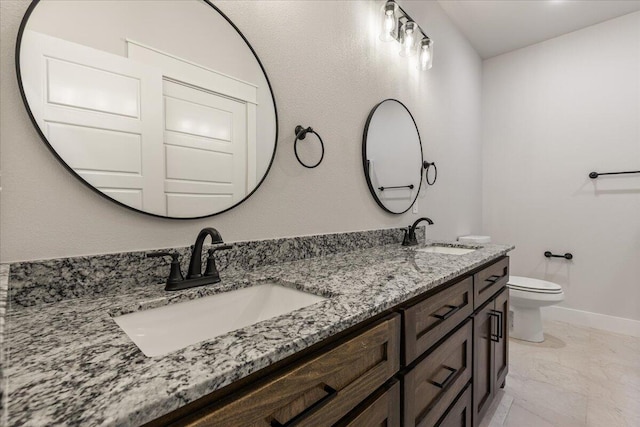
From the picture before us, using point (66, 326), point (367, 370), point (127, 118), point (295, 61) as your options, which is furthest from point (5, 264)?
point (295, 61)

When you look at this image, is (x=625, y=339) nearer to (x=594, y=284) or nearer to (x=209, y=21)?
(x=594, y=284)

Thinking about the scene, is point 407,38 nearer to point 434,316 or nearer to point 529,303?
point 434,316

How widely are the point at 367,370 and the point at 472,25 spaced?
314cm

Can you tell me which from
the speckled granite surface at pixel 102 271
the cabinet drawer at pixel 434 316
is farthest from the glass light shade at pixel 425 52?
the speckled granite surface at pixel 102 271

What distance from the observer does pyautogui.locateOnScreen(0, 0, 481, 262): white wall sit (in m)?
0.69

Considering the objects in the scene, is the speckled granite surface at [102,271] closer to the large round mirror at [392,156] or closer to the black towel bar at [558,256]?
the large round mirror at [392,156]

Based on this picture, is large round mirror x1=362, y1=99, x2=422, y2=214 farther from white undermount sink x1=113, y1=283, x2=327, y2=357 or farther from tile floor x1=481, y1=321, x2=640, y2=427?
tile floor x1=481, y1=321, x2=640, y2=427

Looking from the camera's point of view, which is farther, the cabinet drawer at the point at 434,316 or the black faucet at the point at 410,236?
the black faucet at the point at 410,236

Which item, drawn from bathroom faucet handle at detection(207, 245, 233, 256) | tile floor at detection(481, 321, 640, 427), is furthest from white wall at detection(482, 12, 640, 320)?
bathroom faucet handle at detection(207, 245, 233, 256)

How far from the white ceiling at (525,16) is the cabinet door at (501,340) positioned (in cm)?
228

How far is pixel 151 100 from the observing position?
0.87 m

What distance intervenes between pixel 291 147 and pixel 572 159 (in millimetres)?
2915

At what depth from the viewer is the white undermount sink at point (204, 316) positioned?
0.68m

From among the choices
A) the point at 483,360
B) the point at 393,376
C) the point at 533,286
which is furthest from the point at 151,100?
the point at 533,286
